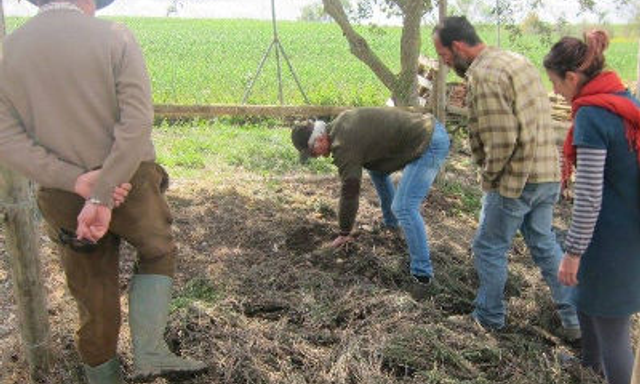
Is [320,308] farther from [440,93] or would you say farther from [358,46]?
[358,46]

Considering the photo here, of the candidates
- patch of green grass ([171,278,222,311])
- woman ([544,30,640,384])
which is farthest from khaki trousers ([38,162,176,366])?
woman ([544,30,640,384])

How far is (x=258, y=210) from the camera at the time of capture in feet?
19.4

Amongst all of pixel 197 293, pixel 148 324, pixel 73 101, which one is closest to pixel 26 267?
pixel 148 324

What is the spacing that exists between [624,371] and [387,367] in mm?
1105

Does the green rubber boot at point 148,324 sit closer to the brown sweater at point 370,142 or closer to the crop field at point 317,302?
the crop field at point 317,302

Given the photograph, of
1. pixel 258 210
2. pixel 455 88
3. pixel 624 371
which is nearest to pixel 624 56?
pixel 455 88

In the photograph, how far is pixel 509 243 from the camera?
3.75 m

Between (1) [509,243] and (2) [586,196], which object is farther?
(1) [509,243]

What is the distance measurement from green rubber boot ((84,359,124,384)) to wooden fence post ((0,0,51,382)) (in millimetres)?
431

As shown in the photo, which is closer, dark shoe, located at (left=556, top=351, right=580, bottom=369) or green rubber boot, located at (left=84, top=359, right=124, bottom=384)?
green rubber boot, located at (left=84, top=359, right=124, bottom=384)

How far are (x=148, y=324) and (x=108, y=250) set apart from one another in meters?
0.35

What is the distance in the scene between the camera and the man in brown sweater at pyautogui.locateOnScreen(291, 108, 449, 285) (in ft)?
14.0

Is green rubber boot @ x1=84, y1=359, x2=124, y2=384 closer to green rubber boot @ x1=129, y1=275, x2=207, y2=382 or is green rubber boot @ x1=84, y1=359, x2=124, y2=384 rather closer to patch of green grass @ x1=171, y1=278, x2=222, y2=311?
green rubber boot @ x1=129, y1=275, x2=207, y2=382

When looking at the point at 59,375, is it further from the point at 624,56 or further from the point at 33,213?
the point at 624,56
